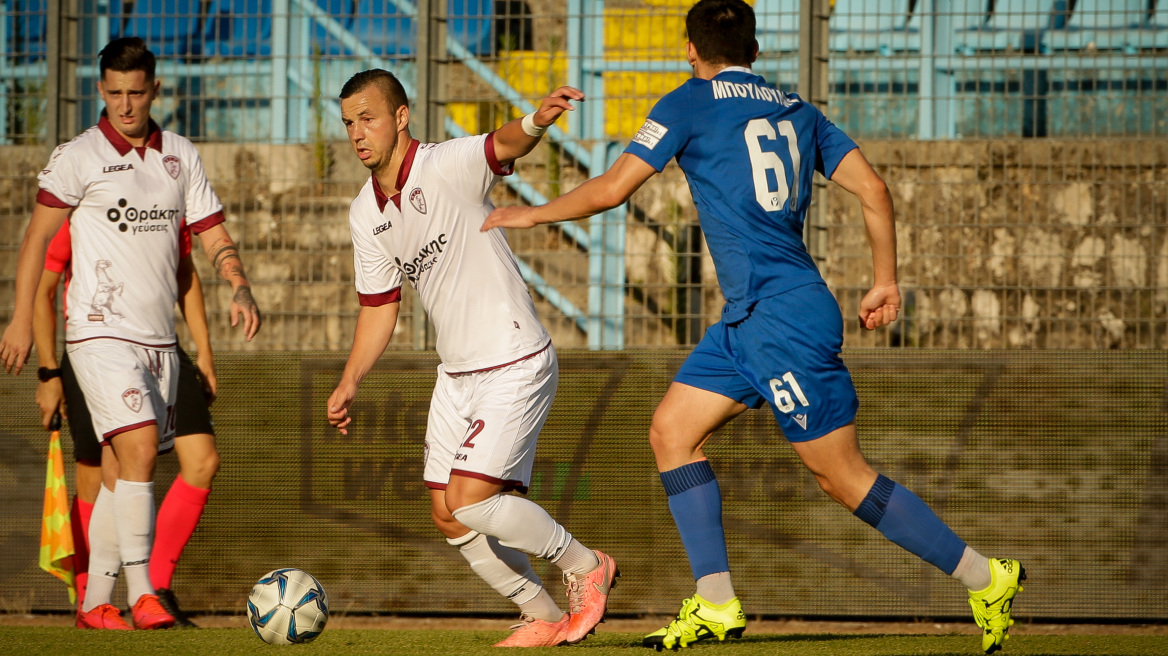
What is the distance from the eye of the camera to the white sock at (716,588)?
13.1 feet

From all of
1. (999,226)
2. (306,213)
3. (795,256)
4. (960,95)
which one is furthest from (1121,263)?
(306,213)

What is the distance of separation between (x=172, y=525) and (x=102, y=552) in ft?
1.06

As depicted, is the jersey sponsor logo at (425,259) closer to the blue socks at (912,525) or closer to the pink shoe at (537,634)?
the pink shoe at (537,634)

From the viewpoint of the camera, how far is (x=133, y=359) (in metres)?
5.08

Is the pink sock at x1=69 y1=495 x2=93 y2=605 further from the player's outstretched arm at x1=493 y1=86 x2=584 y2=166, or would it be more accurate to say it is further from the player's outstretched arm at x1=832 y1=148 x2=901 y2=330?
the player's outstretched arm at x1=832 y1=148 x2=901 y2=330

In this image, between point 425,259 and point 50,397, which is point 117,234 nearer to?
point 50,397

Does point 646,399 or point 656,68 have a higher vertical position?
point 656,68

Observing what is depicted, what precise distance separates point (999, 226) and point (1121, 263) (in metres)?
0.63

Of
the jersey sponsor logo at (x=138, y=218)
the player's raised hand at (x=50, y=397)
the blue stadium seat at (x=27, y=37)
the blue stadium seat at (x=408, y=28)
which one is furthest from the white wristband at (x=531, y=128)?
the blue stadium seat at (x=27, y=37)

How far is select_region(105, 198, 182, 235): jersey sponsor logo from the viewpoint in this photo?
17.0ft

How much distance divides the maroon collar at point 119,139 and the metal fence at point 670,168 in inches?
41.4

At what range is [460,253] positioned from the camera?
4348 millimetres

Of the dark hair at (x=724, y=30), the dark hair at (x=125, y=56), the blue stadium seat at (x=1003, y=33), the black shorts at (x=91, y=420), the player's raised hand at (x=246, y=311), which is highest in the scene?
the blue stadium seat at (x=1003, y=33)

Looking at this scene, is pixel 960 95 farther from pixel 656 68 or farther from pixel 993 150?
pixel 656 68
